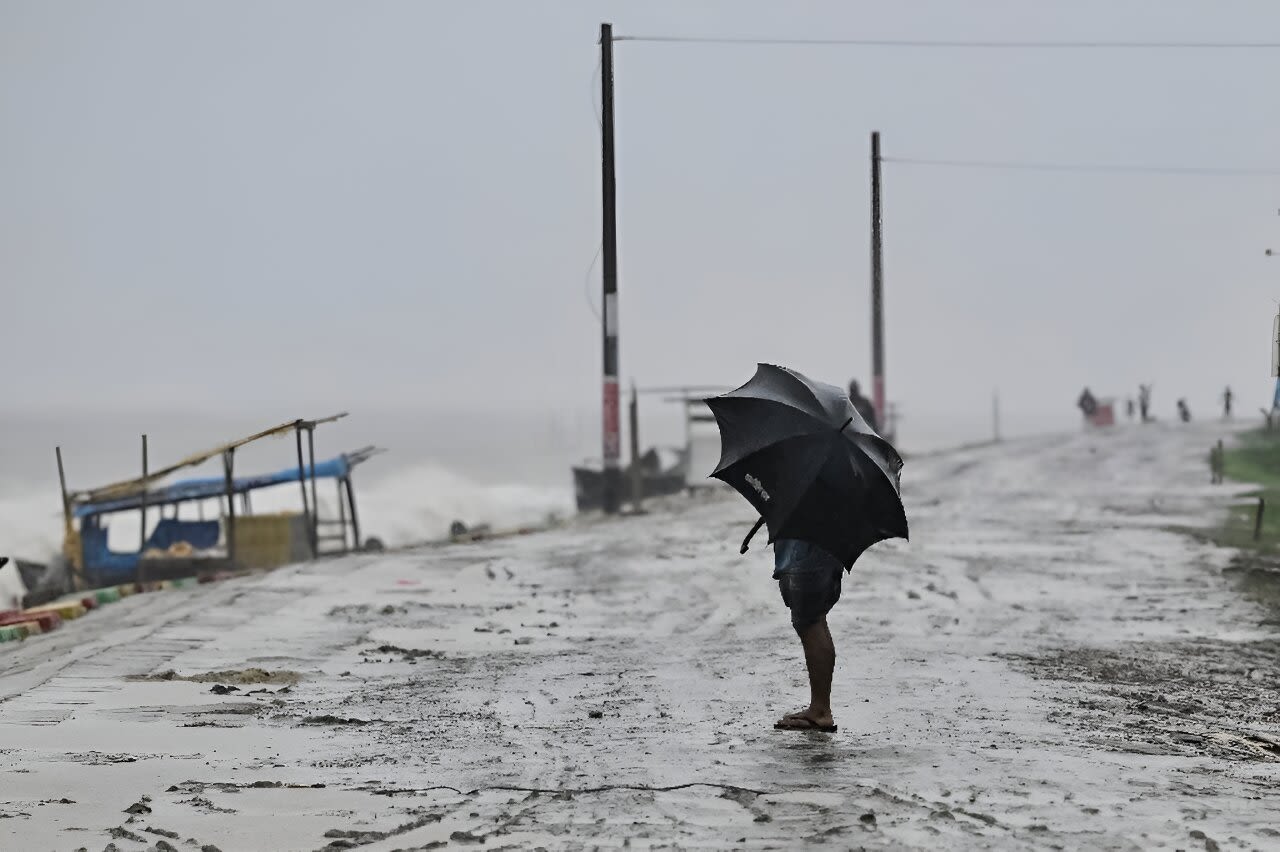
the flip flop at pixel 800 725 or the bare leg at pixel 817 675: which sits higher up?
the bare leg at pixel 817 675

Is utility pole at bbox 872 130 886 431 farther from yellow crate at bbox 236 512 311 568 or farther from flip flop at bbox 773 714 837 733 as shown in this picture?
flip flop at bbox 773 714 837 733

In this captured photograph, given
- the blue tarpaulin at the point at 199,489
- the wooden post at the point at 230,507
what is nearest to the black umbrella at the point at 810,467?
the wooden post at the point at 230,507

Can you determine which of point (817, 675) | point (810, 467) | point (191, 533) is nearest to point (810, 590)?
point (817, 675)

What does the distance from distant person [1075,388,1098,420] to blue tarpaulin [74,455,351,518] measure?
122 ft

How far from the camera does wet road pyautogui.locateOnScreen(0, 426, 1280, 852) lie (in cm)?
703

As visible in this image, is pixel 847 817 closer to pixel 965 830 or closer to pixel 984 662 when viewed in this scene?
pixel 965 830

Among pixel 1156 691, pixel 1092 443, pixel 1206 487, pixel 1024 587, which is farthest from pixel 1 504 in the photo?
pixel 1156 691

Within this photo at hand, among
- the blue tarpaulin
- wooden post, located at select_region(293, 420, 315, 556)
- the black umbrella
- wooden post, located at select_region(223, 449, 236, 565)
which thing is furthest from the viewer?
the blue tarpaulin

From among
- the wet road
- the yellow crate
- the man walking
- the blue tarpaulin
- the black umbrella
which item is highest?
the black umbrella

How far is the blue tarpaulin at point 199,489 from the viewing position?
95.3 ft

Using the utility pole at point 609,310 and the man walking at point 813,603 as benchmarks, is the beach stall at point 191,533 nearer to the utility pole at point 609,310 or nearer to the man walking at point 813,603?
the utility pole at point 609,310

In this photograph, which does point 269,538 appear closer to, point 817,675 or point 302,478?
point 302,478

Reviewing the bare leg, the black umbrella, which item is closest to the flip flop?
the bare leg

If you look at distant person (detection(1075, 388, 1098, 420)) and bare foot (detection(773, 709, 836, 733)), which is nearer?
bare foot (detection(773, 709, 836, 733))
